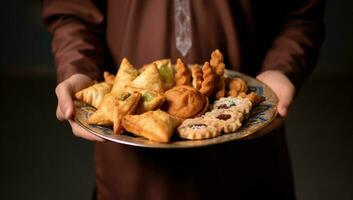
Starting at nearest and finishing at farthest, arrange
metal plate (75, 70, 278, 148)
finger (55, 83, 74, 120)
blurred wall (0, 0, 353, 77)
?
metal plate (75, 70, 278, 148), finger (55, 83, 74, 120), blurred wall (0, 0, 353, 77)

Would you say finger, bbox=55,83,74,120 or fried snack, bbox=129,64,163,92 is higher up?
fried snack, bbox=129,64,163,92

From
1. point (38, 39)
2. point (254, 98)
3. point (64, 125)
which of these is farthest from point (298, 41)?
point (38, 39)

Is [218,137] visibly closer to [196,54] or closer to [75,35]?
[196,54]

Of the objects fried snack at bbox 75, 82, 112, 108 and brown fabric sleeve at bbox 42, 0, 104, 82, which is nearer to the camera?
fried snack at bbox 75, 82, 112, 108

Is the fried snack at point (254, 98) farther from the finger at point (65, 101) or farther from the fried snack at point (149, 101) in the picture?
the finger at point (65, 101)

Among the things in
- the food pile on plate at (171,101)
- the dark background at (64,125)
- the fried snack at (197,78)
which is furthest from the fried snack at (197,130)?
the dark background at (64,125)

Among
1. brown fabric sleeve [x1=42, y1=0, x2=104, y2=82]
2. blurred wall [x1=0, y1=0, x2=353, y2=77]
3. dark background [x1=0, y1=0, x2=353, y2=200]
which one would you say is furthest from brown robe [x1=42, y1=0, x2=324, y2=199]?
blurred wall [x1=0, y1=0, x2=353, y2=77]

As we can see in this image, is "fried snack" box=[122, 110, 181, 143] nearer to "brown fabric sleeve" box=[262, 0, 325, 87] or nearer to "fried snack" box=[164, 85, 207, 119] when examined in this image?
"fried snack" box=[164, 85, 207, 119]

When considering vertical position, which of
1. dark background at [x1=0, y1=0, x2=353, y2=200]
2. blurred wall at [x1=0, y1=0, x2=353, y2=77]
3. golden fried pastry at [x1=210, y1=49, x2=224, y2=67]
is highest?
golden fried pastry at [x1=210, y1=49, x2=224, y2=67]
